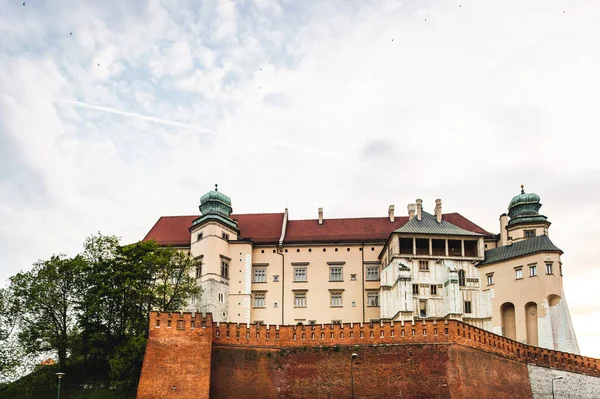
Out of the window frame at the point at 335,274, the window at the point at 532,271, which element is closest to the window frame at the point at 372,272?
the window frame at the point at 335,274

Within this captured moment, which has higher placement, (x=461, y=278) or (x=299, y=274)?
(x=299, y=274)

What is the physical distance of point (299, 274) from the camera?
68812 millimetres

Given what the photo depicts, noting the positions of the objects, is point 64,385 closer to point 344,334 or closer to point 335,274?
point 344,334

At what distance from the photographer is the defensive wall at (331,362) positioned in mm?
44406

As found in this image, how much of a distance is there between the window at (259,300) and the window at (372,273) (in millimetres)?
9827

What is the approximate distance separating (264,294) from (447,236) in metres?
17.4

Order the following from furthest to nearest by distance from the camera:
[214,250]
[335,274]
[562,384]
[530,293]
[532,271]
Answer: [335,274] → [214,250] → [532,271] → [530,293] → [562,384]

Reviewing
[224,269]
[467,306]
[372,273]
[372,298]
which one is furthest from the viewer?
[372,273]

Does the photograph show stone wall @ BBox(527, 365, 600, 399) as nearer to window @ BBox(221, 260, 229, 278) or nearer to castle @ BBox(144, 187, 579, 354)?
castle @ BBox(144, 187, 579, 354)

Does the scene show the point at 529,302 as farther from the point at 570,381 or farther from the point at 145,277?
the point at 145,277

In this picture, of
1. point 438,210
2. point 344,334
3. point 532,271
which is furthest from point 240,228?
point 532,271

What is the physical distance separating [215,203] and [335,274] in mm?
12822

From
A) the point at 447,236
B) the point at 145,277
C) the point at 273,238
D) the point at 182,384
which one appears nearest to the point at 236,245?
the point at 273,238

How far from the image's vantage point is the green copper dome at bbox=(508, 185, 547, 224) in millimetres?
64938
